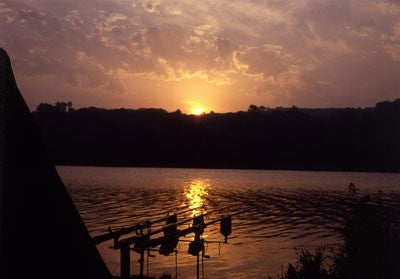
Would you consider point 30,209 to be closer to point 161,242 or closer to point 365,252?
point 365,252

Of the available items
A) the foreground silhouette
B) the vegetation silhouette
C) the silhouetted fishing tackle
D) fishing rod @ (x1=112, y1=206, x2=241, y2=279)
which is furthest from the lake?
the foreground silhouette

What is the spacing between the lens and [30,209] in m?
4.34

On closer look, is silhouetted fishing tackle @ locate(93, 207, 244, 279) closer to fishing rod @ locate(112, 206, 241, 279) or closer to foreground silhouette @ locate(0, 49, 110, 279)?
fishing rod @ locate(112, 206, 241, 279)

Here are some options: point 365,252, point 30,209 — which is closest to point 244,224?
point 365,252

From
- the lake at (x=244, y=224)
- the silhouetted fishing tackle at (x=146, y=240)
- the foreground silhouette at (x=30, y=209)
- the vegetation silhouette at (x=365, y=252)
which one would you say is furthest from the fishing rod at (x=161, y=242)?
the foreground silhouette at (x=30, y=209)

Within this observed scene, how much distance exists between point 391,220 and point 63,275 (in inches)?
674

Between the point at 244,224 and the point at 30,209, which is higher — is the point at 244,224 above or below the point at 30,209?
below

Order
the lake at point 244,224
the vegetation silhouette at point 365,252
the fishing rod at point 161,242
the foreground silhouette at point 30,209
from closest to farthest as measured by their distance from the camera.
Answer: the foreground silhouette at point 30,209 → the vegetation silhouette at point 365,252 → the fishing rod at point 161,242 → the lake at point 244,224

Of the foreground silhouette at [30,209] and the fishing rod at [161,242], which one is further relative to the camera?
the fishing rod at [161,242]

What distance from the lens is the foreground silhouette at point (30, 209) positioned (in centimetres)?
414

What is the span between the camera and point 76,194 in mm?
105562

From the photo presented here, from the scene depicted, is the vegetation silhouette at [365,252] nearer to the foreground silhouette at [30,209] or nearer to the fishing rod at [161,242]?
the fishing rod at [161,242]

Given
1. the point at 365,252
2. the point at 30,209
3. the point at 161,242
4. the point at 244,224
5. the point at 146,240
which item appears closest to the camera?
the point at 30,209

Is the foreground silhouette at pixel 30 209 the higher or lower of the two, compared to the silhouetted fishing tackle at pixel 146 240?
higher
